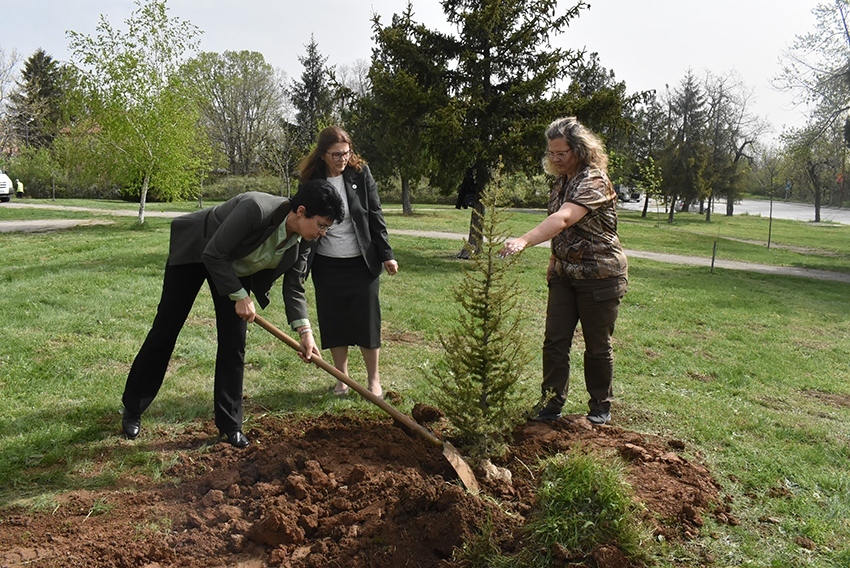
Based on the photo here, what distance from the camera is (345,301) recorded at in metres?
4.82

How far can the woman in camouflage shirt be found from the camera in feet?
12.9

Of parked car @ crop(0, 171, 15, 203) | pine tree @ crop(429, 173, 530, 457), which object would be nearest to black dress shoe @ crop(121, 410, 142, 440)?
pine tree @ crop(429, 173, 530, 457)

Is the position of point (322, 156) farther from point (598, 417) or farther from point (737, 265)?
point (737, 265)

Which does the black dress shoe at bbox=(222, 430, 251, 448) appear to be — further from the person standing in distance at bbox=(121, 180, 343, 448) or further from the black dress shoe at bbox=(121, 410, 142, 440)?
the black dress shoe at bbox=(121, 410, 142, 440)

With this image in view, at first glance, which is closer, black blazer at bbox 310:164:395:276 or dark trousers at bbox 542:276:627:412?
dark trousers at bbox 542:276:627:412

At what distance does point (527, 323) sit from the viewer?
8.27 metres

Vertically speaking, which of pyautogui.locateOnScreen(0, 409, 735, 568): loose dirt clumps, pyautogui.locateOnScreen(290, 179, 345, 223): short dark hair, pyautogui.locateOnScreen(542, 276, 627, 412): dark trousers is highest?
pyautogui.locateOnScreen(290, 179, 345, 223): short dark hair

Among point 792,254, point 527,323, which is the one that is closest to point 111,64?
point 527,323

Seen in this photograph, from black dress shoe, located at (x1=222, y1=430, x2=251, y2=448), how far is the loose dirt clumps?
81 mm

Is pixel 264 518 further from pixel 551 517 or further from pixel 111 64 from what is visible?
pixel 111 64

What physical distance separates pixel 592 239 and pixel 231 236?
6.94 ft

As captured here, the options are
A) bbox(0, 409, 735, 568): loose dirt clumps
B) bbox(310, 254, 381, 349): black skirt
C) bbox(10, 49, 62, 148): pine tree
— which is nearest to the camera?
bbox(0, 409, 735, 568): loose dirt clumps

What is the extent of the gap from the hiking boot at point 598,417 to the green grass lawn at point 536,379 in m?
0.41

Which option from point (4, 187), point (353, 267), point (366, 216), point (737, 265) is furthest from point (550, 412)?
point (4, 187)
